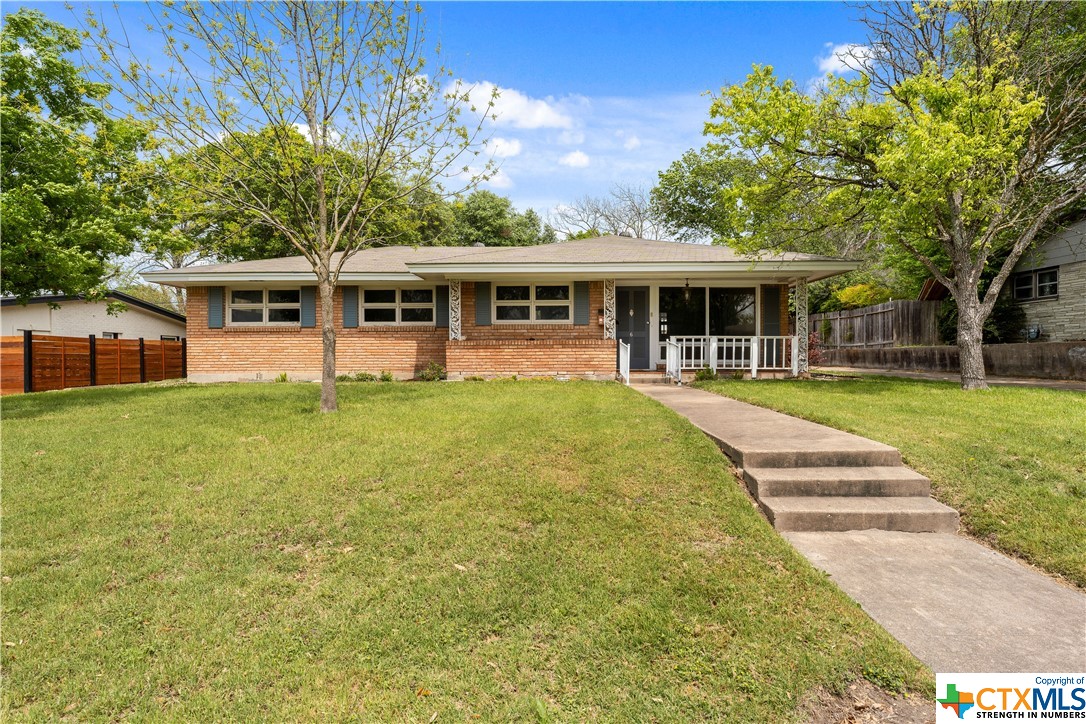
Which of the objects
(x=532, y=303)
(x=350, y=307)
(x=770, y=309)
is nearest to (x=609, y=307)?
(x=532, y=303)

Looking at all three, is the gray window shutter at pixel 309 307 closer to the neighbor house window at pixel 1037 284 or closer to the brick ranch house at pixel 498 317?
the brick ranch house at pixel 498 317

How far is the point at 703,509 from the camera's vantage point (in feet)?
11.9

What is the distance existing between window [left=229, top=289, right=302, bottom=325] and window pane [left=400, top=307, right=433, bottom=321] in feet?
9.05

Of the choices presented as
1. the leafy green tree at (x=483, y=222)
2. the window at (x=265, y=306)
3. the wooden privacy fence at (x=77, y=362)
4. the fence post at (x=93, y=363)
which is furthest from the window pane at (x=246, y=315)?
the leafy green tree at (x=483, y=222)

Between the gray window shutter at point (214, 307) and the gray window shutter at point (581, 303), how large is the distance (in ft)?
30.8

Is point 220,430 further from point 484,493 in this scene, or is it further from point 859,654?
point 859,654

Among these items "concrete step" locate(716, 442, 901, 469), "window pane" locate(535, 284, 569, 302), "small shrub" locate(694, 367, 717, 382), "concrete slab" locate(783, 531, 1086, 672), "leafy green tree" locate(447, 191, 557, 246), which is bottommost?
"concrete slab" locate(783, 531, 1086, 672)

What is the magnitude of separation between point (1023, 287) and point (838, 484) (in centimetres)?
1575

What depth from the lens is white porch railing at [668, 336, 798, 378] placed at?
11.3m

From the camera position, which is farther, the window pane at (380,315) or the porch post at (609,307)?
the window pane at (380,315)

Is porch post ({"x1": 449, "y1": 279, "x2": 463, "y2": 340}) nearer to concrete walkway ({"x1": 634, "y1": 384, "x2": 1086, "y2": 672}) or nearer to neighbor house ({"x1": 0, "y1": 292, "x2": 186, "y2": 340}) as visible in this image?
concrete walkway ({"x1": 634, "y1": 384, "x2": 1086, "y2": 672})

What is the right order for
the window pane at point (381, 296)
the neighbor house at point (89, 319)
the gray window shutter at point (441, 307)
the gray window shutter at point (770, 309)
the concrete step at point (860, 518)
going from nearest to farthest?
the concrete step at point (860, 518)
the gray window shutter at point (770, 309)
the gray window shutter at point (441, 307)
the window pane at point (381, 296)
the neighbor house at point (89, 319)

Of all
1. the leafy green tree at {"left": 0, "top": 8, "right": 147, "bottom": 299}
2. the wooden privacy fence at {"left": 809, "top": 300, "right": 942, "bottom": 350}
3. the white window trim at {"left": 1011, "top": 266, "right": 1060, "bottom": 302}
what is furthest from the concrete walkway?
the wooden privacy fence at {"left": 809, "top": 300, "right": 942, "bottom": 350}

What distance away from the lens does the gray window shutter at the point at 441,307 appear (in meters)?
13.0
